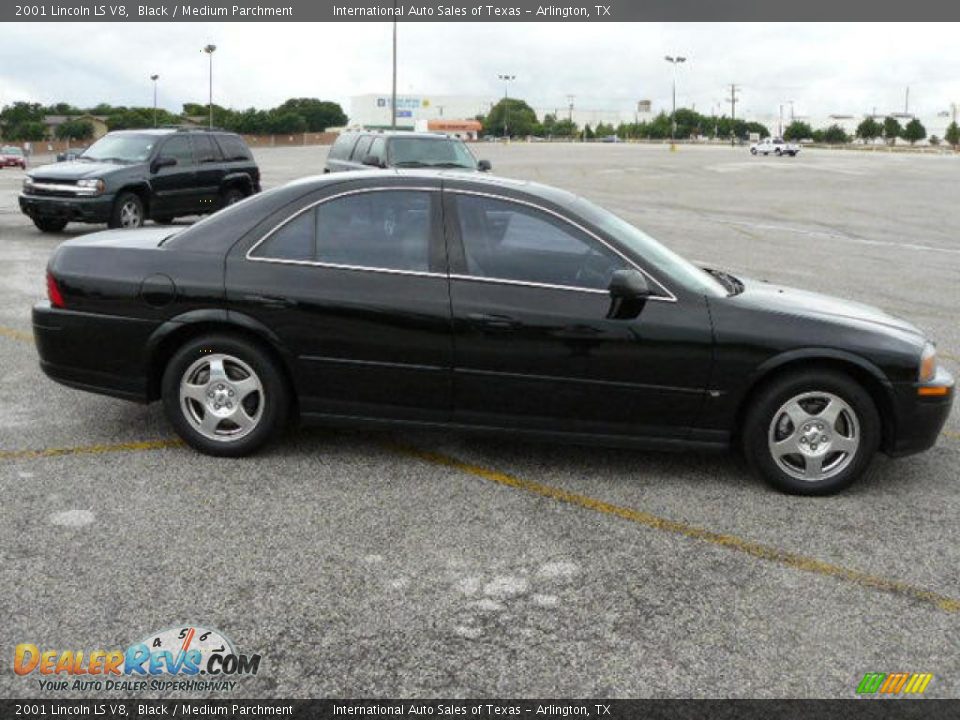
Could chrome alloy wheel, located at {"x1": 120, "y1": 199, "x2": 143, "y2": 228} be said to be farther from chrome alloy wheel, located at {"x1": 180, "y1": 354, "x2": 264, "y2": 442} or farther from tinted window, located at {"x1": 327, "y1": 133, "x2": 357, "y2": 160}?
chrome alloy wheel, located at {"x1": 180, "y1": 354, "x2": 264, "y2": 442}

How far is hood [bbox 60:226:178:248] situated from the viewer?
5.50 metres

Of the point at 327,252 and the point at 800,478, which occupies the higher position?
the point at 327,252

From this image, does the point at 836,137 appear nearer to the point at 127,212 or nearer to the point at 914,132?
the point at 914,132

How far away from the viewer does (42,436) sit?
18.5 feet

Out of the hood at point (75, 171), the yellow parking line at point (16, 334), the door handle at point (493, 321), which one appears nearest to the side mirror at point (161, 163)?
the hood at point (75, 171)

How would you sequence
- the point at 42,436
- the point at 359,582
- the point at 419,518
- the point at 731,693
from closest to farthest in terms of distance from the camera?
the point at 731,693
the point at 359,582
the point at 419,518
the point at 42,436

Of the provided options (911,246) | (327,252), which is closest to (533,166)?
(911,246)

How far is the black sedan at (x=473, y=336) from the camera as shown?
4.98 m

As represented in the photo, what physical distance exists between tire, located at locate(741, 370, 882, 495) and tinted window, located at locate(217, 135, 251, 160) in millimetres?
13882

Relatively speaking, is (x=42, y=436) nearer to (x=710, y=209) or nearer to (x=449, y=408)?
(x=449, y=408)

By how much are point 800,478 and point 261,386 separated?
2.81 meters

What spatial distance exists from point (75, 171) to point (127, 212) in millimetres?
985

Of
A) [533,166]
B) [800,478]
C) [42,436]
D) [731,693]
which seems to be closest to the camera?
[731,693]

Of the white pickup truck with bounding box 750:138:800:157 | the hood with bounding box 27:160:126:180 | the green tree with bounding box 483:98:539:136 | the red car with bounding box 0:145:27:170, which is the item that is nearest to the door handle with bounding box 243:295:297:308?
the hood with bounding box 27:160:126:180
